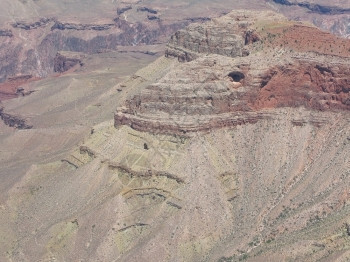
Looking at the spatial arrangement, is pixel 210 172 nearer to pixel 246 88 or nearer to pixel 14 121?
pixel 246 88

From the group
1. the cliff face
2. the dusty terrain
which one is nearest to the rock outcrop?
the dusty terrain

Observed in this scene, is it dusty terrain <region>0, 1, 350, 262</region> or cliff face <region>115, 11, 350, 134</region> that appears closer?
dusty terrain <region>0, 1, 350, 262</region>

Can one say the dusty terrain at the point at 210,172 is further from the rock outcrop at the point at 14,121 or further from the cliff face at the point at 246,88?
the rock outcrop at the point at 14,121

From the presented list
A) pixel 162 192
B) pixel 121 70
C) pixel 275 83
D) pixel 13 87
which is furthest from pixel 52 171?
pixel 13 87

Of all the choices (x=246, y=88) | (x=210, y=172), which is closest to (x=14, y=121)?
(x=246, y=88)

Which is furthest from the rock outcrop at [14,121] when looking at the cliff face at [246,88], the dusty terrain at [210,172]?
the cliff face at [246,88]

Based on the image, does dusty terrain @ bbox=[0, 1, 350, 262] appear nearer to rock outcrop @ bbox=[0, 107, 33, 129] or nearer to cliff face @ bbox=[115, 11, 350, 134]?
cliff face @ bbox=[115, 11, 350, 134]

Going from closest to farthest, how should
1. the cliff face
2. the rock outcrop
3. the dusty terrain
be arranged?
the dusty terrain
the cliff face
the rock outcrop

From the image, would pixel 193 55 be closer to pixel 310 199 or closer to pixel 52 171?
pixel 52 171

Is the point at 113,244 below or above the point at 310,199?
below
